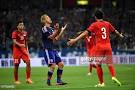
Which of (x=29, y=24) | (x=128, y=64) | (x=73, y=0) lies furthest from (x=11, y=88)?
(x=73, y=0)

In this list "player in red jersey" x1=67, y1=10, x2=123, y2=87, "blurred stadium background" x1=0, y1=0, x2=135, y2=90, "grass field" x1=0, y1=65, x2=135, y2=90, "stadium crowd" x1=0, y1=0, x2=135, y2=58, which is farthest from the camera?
"stadium crowd" x1=0, y1=0, x2=135, y2=58

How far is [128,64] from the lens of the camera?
38812mm

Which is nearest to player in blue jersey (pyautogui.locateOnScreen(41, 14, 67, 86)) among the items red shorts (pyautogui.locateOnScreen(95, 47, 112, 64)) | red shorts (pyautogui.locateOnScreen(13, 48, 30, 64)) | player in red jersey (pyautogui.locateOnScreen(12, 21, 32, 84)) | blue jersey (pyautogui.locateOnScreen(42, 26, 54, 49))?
blue jersey (pyautogui.locateOnScreen(42, 26, 54, 49))

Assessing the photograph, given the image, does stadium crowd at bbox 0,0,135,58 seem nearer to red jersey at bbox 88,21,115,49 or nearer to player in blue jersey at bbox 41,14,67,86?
player in blue jersey at bbox 41,14,67,86

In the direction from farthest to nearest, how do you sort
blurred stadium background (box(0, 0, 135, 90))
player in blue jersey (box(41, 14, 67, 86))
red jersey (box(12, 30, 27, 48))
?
blurred stadium background (box(0, 0, 135, 90)), red jersey (box(12, 30, 27, 48)), player in blue jersey (box(41, 14, 67, 86))

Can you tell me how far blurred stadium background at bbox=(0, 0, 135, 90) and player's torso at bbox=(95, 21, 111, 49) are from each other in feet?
61.5

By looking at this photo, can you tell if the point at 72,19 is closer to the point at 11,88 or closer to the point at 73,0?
the point at 73,0

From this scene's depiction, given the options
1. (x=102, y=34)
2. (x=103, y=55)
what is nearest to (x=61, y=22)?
(x=103, y=55)

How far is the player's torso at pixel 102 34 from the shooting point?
19.9m

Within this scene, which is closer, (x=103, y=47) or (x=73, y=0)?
(x=103, y=47)

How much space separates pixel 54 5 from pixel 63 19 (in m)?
3.17

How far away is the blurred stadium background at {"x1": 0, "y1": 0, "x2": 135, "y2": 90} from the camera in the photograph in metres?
39.8

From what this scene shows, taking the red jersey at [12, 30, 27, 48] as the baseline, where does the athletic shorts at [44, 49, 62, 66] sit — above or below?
below

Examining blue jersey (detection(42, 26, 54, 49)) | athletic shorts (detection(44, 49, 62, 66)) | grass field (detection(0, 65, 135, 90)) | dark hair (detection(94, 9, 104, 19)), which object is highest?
dark hair (detection(94, 9, 104, 19))
